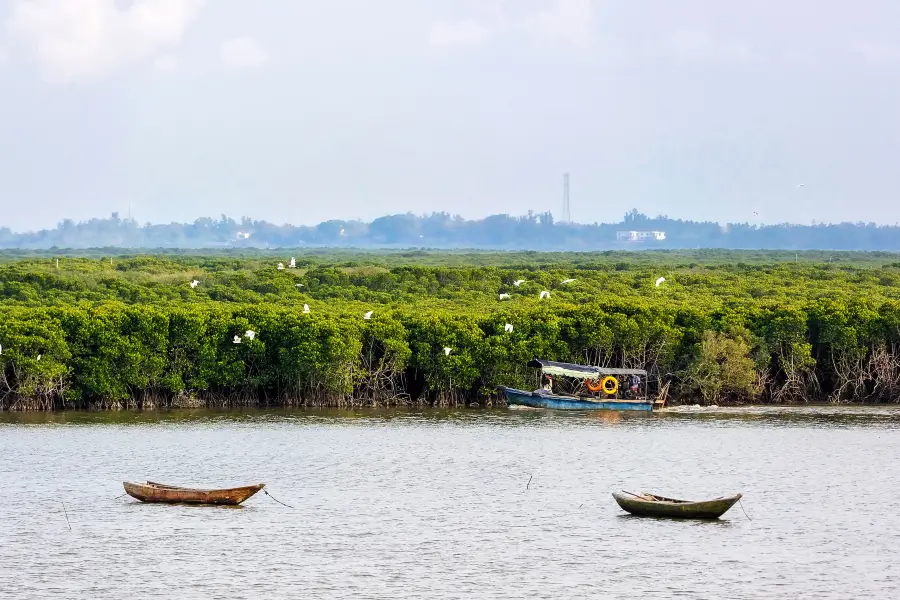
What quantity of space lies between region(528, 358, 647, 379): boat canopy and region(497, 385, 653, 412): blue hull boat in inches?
48.6

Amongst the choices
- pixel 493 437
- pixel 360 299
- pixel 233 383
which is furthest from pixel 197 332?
pixel 360 299

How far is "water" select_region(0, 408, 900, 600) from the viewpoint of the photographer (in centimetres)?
3359

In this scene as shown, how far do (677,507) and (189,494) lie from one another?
46.3ft

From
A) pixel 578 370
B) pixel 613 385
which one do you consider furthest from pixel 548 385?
pixel 613 385

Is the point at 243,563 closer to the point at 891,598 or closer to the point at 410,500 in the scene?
the point at 410,500

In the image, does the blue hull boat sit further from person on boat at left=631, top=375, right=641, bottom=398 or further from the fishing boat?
person on boat at left=631, top=375, right=641, bottom=398

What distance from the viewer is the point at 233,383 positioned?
227 ft

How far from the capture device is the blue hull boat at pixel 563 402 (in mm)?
69312

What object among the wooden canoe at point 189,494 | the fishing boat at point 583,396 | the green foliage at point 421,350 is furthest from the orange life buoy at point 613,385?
the wooden canoe at point 189,494

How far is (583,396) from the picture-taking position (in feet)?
232

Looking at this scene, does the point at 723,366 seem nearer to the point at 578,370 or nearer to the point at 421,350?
the point at 578,370

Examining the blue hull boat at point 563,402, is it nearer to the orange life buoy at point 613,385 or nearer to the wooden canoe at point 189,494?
the orange life buoy at point 613,385

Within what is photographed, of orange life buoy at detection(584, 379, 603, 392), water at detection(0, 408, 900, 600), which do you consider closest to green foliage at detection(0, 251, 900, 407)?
orange life buoy at detection(584, 379, 603, 392)

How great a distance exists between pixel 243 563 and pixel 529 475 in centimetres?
1594
